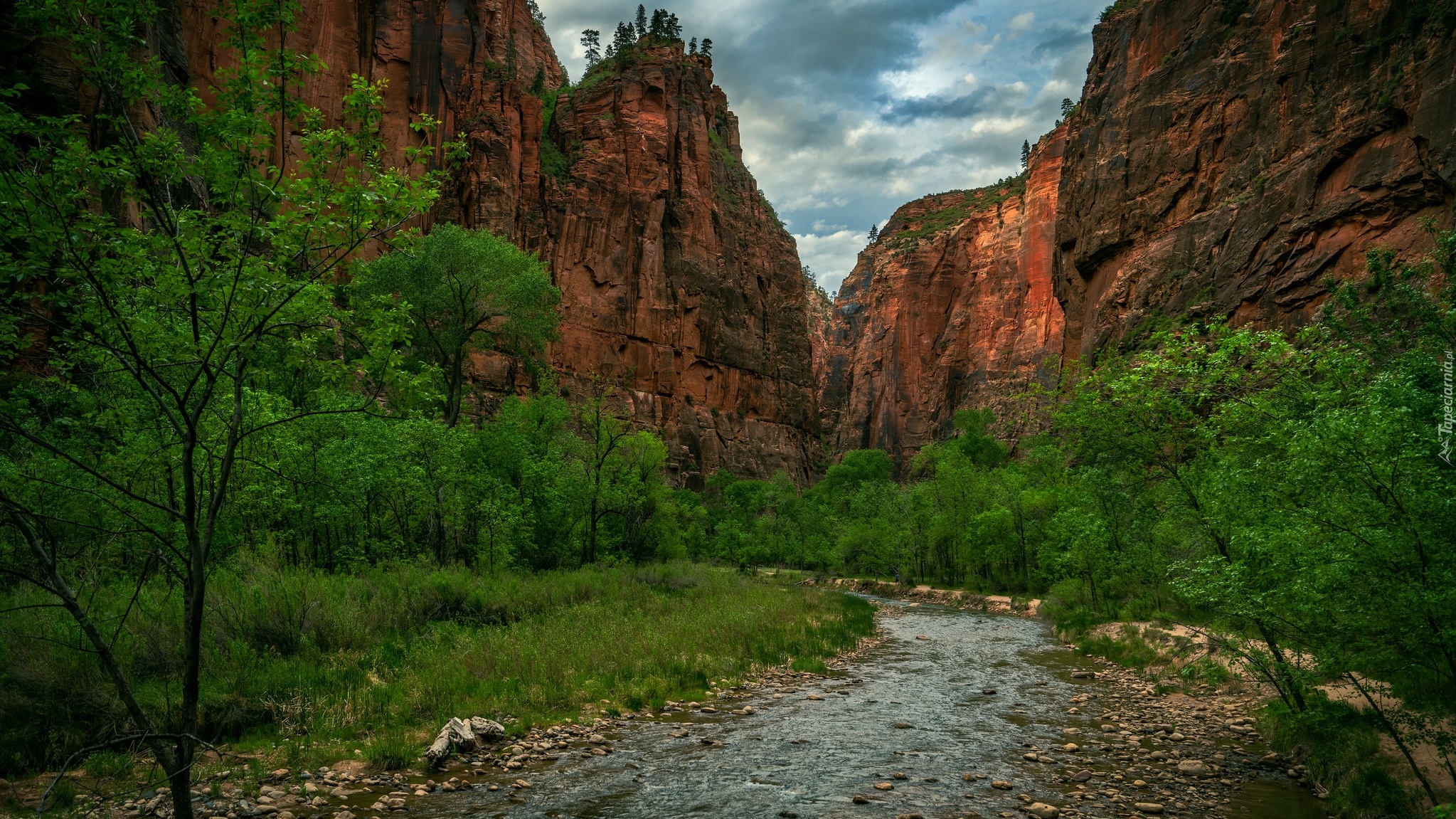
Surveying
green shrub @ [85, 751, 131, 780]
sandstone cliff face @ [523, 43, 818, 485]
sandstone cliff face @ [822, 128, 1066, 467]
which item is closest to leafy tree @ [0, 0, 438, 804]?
green shrub @ [85, 751, 131, 780]

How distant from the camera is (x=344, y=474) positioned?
18.4 metres

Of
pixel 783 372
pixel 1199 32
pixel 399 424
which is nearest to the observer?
pixel 399 424

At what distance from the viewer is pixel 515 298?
1439 inches

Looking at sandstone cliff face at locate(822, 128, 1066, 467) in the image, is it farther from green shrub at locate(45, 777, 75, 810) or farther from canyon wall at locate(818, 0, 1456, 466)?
green shrub at locate(45, 777, 75, 810)

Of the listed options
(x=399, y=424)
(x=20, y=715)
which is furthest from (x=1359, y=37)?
(x=20, y=715)

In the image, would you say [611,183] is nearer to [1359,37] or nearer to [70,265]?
[1359,37]

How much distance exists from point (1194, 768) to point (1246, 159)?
53.5 meters

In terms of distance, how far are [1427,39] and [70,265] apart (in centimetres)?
5491

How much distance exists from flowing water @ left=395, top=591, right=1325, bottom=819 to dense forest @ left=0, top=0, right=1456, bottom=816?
225 cm

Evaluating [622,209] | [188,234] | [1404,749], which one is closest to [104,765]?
[188,234]

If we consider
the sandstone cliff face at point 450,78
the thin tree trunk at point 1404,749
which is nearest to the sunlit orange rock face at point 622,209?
the sandstone cliff face at point 450,78

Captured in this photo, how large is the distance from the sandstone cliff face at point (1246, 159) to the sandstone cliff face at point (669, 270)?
42690mm

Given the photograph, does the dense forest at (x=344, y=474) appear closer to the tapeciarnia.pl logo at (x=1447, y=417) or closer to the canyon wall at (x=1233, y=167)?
the tapeciarnia.pl logo at (x=1447, y=417)

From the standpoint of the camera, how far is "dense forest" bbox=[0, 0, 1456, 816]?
17.1 ft
